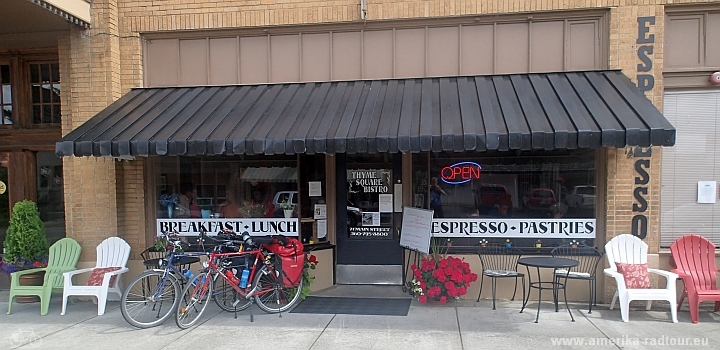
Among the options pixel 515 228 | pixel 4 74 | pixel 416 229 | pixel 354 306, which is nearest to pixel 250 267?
pixel 354 306

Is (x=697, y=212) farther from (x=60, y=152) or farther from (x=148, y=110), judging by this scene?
(x=60, y=152)

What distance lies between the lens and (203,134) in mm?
6082

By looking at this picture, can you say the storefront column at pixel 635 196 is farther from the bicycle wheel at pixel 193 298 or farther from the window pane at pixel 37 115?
the window pane at pixel 37 115

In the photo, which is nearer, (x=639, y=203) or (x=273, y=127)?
(x=273, y=127)

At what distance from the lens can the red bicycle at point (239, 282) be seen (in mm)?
5859

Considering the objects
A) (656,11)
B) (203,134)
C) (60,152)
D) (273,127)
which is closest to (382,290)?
(273,127)

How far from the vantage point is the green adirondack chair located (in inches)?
255

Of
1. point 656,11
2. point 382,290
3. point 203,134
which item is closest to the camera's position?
point 203,134

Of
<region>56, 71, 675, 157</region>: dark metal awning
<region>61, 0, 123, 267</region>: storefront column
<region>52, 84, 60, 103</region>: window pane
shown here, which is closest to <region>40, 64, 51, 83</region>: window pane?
<region>52, 84, 60, 103</region>: window pane

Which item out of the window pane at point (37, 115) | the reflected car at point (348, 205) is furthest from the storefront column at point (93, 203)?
the reflected car at point (348, 205)

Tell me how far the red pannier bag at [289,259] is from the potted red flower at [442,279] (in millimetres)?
1596

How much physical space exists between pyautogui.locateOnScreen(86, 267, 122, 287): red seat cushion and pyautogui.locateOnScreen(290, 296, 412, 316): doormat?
2.61 m

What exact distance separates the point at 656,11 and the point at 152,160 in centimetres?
760

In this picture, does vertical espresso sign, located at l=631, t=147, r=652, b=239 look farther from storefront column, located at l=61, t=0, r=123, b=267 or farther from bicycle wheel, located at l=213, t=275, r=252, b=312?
storefront column, located at l=61, t=0, r=123, b=267
